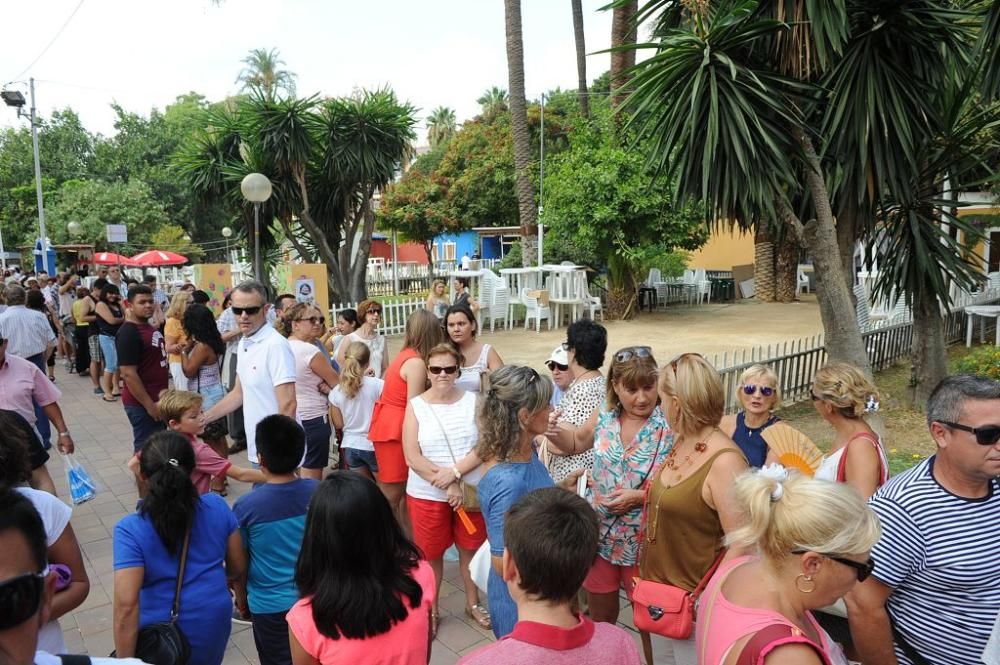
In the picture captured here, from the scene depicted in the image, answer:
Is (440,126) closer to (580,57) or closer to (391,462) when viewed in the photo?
(580,57)

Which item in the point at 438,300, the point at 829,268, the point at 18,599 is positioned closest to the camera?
the point at 18,599

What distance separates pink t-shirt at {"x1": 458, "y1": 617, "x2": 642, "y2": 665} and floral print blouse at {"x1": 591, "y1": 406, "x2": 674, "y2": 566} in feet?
4.06

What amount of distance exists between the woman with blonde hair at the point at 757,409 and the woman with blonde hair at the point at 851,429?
703 mm

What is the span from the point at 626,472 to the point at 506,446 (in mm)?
593

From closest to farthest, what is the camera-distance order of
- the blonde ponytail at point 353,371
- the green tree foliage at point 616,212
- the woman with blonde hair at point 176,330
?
the blonde ponytail at point 353,371 → the woman with blonde hair at point 176,330 → the green tree foliage at point 616,212

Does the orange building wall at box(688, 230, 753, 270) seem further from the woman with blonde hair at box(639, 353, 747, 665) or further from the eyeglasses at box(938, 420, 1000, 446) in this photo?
the eyeglasses at box(938, 420, 1000, 446)

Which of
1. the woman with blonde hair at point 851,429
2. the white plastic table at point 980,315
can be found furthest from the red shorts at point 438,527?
the white plastic table at point 980,315

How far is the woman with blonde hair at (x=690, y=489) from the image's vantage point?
7.36ft

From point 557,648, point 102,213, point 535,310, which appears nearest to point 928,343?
point 557,648

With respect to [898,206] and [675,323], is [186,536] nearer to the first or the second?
[898,206]

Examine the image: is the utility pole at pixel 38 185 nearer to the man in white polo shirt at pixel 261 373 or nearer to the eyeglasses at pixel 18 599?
the man in white polo shirt at pixel 261 373

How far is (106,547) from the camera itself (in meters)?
4.73

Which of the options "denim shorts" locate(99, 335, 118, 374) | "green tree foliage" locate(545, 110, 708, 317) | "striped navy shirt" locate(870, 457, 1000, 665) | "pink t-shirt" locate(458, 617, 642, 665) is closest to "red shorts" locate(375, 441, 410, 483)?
"pink t-shirt" locate(458, 617, 642, 665)

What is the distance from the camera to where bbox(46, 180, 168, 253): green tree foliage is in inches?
1227
